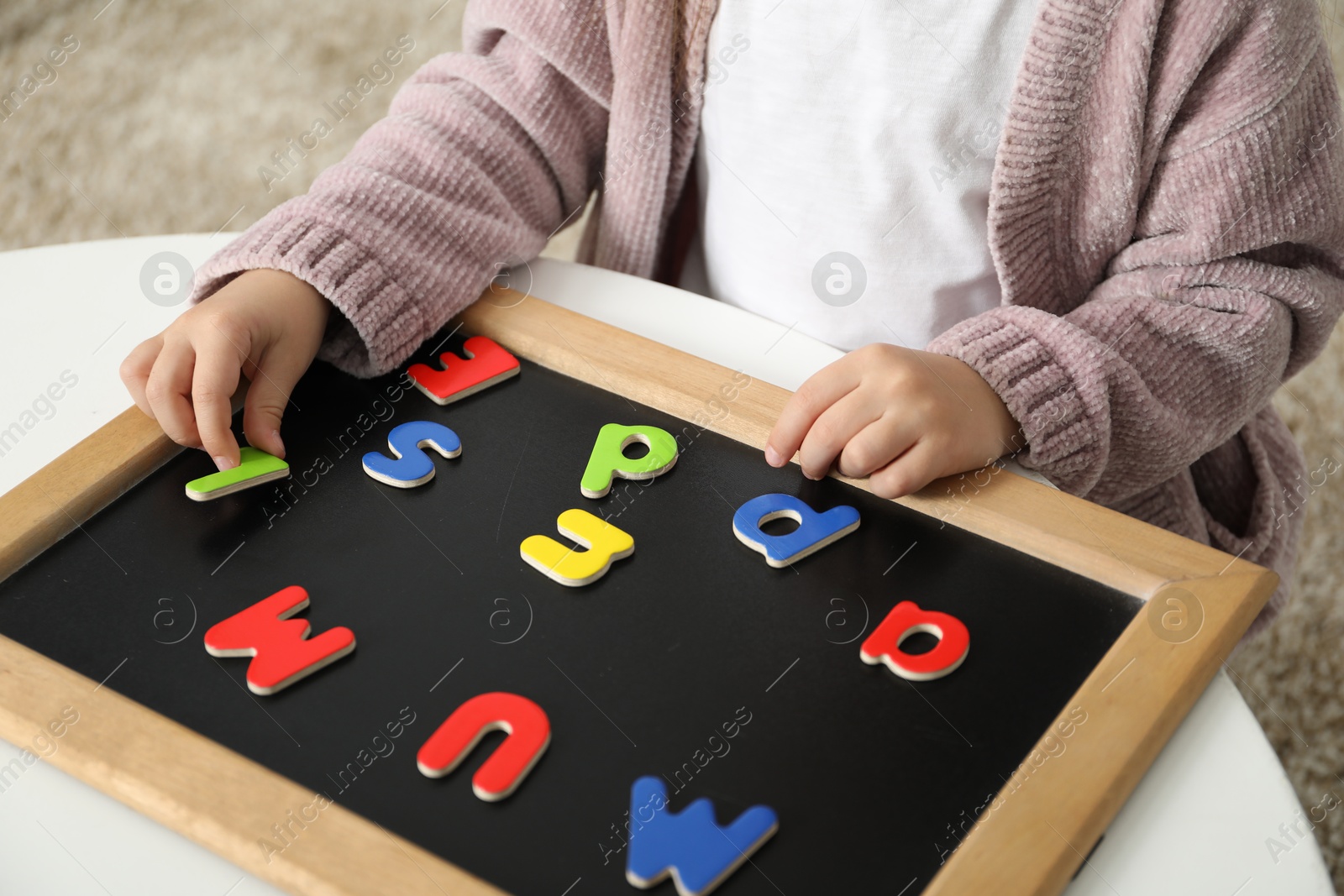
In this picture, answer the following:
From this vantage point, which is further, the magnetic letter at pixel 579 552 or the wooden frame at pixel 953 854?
the magnetic letter at pixel 579 552

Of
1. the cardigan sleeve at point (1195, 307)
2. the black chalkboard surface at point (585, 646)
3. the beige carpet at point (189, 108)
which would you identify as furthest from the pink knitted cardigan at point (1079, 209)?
the beige carpet at point (189, 108)

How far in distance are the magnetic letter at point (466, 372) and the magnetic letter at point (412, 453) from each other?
28 mm

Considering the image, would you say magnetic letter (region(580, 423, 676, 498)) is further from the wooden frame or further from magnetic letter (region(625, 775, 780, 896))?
magnetic letter (region(625, 775, 780, 896))

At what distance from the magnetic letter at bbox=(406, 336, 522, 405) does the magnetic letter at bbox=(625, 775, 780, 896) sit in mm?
274

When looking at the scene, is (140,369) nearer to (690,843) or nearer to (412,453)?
(412,453)

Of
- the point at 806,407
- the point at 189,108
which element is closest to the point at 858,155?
the point at 806,407

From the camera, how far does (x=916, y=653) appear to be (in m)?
0.48

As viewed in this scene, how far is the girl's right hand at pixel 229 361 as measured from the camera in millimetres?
561

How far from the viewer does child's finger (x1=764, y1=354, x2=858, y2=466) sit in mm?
551

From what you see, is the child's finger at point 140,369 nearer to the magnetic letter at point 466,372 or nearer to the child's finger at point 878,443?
the magnetic letter at point 466,372

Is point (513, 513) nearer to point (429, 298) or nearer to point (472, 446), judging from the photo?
point (472, 446)

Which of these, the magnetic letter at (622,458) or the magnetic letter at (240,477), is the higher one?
the magnetic letter at (622,458)

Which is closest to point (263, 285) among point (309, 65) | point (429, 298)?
point (429, 298)

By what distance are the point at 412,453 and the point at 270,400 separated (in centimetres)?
9
